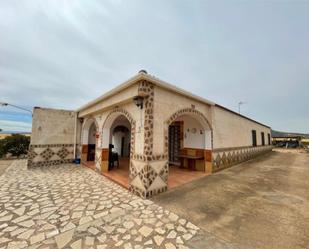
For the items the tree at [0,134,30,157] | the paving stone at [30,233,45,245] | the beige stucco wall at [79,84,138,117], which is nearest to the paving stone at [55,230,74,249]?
the paving stone at [30,233,45,245]

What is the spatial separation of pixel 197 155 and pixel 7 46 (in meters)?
9.52

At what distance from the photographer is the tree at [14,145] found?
1006 centimetres

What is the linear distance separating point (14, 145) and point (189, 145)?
494 inches

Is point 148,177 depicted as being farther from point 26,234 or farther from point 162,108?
point 26,234

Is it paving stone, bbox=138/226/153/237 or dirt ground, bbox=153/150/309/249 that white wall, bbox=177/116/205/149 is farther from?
paving stone, bbox=138/226/153/237

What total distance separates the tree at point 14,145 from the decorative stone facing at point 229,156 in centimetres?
1341

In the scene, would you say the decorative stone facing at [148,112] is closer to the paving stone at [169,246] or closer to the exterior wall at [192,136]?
the paving stone at [169,246]

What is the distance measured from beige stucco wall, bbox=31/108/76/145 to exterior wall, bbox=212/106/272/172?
349 inches

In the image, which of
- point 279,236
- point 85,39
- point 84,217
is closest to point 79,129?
point 85,39

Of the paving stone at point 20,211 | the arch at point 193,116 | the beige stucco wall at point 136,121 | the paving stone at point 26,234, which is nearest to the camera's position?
the paving stone at point 26,234

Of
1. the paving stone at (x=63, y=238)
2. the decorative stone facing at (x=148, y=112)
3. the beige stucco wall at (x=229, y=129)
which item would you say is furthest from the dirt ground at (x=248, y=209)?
the beige stucco wall at (x=229, y=129)

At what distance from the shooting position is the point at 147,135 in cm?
434

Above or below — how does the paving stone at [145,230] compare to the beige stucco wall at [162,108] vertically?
below

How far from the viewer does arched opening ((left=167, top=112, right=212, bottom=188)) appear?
720cm
